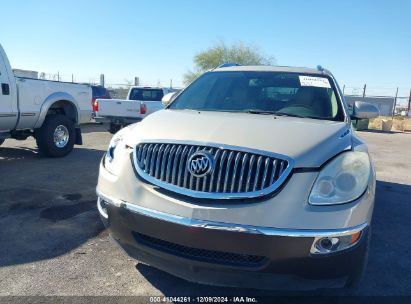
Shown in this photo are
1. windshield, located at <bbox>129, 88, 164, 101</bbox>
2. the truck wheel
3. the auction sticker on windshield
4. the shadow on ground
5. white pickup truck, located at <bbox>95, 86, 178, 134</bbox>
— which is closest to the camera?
the shadow on ground

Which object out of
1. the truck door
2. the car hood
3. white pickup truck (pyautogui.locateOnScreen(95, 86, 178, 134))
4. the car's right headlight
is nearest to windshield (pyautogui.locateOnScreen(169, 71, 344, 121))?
the car hood

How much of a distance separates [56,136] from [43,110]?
0.66m

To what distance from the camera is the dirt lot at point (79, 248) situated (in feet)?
9.68

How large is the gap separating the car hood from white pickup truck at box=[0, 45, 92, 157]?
498cm

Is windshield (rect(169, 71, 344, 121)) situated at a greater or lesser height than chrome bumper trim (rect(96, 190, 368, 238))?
greater

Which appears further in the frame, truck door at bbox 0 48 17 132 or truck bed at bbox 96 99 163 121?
truck bed at bbox 96 99 163 121

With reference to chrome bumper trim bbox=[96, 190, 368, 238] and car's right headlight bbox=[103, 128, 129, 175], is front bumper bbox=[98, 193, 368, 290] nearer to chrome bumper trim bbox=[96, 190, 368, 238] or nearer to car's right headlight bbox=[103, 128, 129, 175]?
chrome bumper trim bbox=[96, 190, 368, 238]

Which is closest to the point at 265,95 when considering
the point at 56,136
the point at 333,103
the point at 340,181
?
the point at 333,103

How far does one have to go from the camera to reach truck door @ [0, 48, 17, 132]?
6957 millimetres

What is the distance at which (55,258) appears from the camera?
3.36 meters

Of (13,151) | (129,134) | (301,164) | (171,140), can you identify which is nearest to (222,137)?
(171,140)

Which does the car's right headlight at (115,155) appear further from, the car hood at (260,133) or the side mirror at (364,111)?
the side mirror at (364,111)

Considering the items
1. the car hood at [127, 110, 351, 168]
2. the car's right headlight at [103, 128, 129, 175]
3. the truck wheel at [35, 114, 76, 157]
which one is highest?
the car hood at [127, 110, 351, 168]

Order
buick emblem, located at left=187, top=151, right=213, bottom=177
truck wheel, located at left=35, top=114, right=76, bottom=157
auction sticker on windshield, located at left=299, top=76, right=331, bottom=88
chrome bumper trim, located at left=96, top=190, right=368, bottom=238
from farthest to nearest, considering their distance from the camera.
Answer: truck wheel, located at left=35, top=114, right=76, bottom=157, auction sticker on windshield, located at left=299, top=76, right=331, bottom=88, buick emblem, located at left=187, top=151, right=213, bottom=177, chrome bumper trim, located at left=96, top=190, right=368, bottom=238
